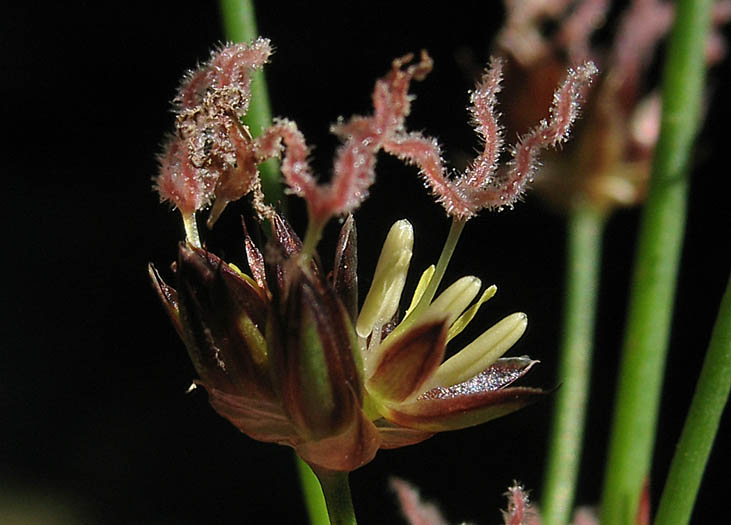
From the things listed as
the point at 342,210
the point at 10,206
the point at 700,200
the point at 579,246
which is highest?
the point at 10,206

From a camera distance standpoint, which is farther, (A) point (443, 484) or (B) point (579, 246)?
(A) point (443, 484)

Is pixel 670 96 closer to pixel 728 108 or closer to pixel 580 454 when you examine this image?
pixel 728 108

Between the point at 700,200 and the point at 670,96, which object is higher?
the point at 700,200

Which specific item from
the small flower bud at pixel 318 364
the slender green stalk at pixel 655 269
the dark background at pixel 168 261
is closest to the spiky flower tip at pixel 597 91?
the slender green stalk at pixel 655 269

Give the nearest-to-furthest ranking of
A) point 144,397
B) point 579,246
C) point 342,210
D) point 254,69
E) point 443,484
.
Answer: point 342,210, point 254,69, point 579,246, point 443,484, point 144,397

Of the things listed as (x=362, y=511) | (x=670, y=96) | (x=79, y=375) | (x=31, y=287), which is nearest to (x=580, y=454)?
(x=362, y=511)

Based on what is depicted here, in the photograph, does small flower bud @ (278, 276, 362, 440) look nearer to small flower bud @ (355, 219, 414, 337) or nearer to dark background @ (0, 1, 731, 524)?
small flower bud @ (355, 219, 414, 337)

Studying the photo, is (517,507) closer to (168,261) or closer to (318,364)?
(318,364)

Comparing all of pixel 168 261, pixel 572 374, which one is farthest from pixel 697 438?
pixel 168 261

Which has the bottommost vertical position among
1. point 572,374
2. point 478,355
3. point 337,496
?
point 337,496
